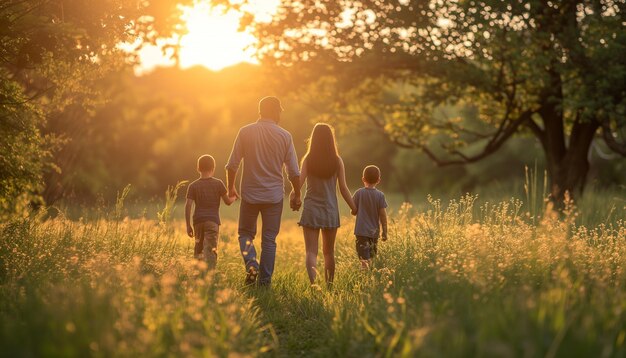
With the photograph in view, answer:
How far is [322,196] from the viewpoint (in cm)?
792

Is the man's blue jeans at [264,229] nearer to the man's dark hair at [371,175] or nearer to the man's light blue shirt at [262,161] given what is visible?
the man's light blue shirt at [262,161]

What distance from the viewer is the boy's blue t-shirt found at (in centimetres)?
842

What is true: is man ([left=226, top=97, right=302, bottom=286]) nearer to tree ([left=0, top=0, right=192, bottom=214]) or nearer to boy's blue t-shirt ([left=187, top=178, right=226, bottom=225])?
boy's blue t-shirt ([left=187, top=178, right=226, bottom=225])

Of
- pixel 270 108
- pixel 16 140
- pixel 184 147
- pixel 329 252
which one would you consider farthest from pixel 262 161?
pixel 184 147

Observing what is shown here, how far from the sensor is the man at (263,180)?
791cm

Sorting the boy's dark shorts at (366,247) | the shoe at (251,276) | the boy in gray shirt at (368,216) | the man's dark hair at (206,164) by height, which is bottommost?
the shoe at (251,276)

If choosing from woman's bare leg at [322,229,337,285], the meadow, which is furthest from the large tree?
woman's bare leg at [322,229,337,285]

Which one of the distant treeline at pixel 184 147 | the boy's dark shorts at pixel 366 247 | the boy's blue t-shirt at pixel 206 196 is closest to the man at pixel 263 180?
the boy's blue t-shirt at pixel 206 196

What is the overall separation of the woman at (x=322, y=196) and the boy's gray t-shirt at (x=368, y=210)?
384 mm

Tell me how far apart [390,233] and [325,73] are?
24.2ft

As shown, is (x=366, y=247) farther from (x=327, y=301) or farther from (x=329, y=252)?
(x=327, y=301)

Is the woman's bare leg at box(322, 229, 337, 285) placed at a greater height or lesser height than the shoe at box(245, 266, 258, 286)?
greater

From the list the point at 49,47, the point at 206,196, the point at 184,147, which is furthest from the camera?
the point at 184,147

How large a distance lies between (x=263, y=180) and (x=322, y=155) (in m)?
0.79
